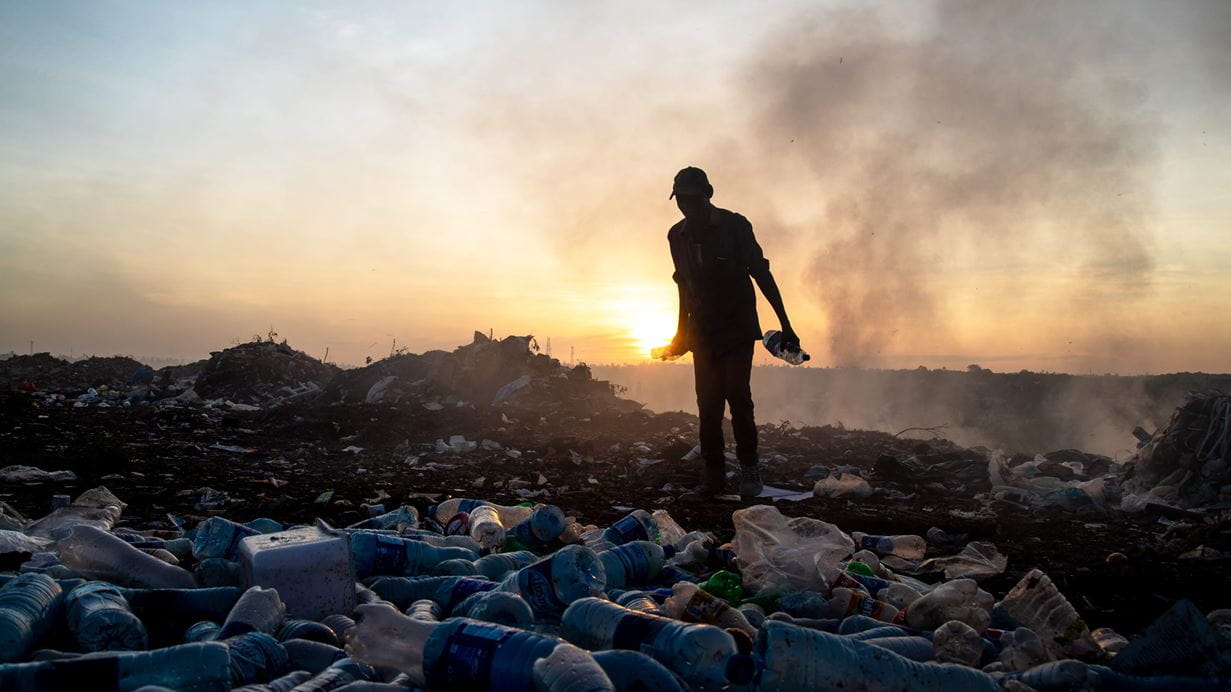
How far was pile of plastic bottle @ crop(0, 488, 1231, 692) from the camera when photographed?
1.69m

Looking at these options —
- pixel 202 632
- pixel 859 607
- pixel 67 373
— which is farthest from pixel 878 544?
pixel 67 373

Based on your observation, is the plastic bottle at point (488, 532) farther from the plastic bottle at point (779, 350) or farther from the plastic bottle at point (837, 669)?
the plastic bottle at point (779, 350)

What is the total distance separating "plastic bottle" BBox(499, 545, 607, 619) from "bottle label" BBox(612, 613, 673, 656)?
0.41m

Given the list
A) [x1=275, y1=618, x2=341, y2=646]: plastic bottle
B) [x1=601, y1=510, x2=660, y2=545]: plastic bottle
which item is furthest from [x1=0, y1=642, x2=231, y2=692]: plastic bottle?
[x1=601, y1=510, x2=660, y2=545]: plastic bottle

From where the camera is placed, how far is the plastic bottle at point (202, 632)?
2002 mm

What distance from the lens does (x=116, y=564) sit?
252 cm

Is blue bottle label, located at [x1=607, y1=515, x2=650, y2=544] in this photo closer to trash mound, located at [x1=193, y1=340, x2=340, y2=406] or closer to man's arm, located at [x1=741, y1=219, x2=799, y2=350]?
man's arm, located at [x1=741, y1=219, x2=799, y2=350]

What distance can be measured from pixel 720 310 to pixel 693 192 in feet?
2.85

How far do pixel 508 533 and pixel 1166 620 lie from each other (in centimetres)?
245

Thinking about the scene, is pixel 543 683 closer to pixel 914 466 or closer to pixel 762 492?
pixel 762 492

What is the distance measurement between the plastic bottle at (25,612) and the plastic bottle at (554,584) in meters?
1.24

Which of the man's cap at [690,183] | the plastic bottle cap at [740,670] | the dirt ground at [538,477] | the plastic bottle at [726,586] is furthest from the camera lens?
the man's cap at [690,183]

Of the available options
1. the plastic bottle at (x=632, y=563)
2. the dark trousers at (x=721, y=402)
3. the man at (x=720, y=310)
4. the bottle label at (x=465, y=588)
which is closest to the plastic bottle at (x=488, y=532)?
the plastic bottle at (x=632, y=563)

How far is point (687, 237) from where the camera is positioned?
5535 millimetres
